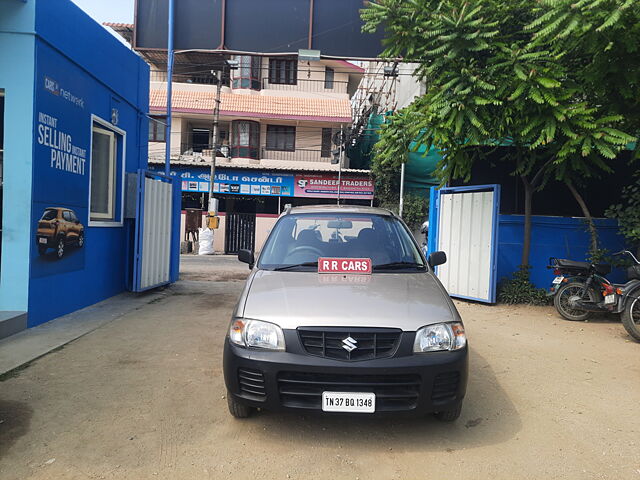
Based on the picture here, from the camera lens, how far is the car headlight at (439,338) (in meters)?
2.99

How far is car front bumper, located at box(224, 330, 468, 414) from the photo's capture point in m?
2.87

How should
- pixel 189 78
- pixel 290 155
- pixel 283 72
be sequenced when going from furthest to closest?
pixel 189 78, pixel 283 72, pixel 290 155

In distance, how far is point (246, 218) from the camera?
20906mm

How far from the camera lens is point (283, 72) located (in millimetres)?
23219

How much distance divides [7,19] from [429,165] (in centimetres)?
1585

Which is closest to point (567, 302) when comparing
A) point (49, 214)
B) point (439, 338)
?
point (439, 338)

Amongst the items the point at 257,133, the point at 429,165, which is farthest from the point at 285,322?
the point at 257,133

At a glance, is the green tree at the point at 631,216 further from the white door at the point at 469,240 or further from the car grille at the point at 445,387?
the car grille at the point at 445,387

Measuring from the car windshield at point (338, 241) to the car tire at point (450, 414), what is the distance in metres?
1.20

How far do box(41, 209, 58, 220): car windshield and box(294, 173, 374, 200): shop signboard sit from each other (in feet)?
51.7

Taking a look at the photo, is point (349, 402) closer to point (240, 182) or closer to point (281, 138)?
point (240, 182)

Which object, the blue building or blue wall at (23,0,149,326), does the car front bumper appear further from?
blue wall at (23,0,149,326)

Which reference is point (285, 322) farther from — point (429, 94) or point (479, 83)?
point (429, 94)

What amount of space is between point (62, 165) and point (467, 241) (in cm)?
669
